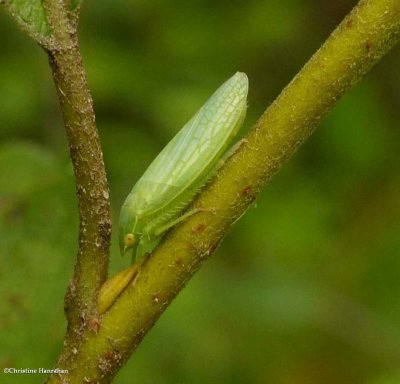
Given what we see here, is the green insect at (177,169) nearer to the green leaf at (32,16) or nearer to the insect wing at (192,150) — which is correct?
the insect wing at (192,150)

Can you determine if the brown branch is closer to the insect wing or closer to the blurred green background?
the insect wing

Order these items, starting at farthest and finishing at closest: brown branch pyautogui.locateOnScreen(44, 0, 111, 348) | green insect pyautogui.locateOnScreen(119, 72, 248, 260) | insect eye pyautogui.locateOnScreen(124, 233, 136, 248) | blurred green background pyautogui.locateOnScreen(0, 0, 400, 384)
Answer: blurred green background pyautogui.locateOnScreen(0, 0, 400, 384)
insect eye pyautogui.locateOnScreen(124, 233, 136, 248)
green insect pyautogui.locateOnScreen(119, 72, 248, 260)
brown branch pyautogui.locateOnScreen(44, 0, 111, 348)

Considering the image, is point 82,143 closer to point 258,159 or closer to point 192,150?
point 258,159

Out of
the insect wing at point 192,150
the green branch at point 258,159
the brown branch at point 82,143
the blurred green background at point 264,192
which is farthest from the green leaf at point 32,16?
the blurred green background at point 264,192

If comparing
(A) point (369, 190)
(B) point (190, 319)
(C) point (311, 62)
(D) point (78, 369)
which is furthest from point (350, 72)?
(A) point (369, 190)

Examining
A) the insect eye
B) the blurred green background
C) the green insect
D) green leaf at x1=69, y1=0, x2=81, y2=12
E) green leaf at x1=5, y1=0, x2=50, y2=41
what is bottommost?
the blurred green background

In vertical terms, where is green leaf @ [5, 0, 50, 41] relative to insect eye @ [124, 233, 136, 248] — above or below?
above

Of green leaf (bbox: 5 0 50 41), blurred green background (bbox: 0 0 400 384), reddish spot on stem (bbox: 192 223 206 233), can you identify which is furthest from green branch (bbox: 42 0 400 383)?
blurred green background (bbox: 0 0 400 384)
